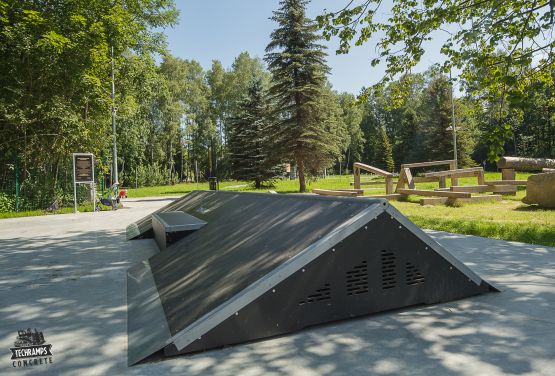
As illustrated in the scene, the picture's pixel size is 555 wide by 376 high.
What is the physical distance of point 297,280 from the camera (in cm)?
270

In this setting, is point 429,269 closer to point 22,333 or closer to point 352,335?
point 352,335

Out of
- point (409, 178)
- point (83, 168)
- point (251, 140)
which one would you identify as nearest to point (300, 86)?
point (251, 140)

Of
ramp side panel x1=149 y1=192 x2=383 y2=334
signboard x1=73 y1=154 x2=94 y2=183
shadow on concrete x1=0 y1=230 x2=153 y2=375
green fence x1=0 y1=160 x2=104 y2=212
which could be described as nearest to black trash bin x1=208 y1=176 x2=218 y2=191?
shadow on concrete x1=0 y1=230 x2=153 y2=375

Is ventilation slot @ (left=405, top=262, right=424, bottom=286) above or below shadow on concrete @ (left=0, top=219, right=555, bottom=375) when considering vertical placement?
above

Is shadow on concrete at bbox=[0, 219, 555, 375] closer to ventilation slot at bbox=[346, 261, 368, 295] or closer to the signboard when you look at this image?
ventilation slot at bbox=[346, 261, 368, 295]

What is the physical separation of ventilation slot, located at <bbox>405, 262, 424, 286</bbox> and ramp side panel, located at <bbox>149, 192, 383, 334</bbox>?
1.94 ft

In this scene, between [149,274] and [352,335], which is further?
[149,274]

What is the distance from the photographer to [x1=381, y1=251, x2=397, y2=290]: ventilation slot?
3.03 meters

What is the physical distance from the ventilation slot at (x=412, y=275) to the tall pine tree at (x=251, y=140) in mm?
25889

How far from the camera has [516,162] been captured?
13.0 metres

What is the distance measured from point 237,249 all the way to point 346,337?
1373 millimetres

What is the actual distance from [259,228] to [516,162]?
40.9 ft

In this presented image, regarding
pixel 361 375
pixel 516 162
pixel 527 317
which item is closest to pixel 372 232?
pixel 361 375

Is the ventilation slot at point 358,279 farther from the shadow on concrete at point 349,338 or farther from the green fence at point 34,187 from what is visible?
the green fence at point 34,187
